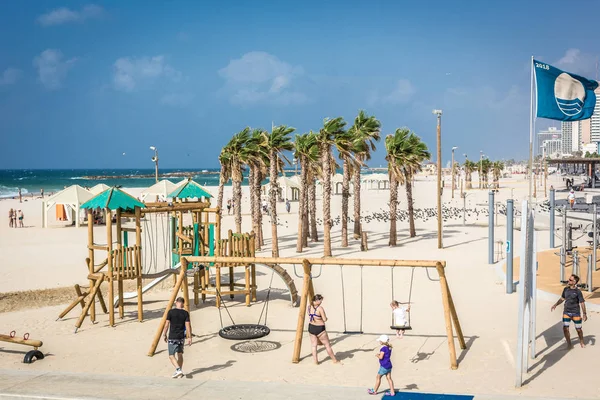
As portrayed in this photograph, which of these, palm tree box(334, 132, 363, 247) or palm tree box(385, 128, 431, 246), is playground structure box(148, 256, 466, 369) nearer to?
palm tree box(334, 132, 363, 247)

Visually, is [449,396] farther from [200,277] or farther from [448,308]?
[200,277]

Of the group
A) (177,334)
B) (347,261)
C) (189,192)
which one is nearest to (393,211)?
(189,192)

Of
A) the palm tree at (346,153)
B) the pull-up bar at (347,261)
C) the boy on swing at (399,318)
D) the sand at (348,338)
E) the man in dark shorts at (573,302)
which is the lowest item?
the sand at (348,338)

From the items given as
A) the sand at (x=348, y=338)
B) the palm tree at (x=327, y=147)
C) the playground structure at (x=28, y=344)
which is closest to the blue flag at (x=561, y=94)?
the sand at (x=348, y=338)

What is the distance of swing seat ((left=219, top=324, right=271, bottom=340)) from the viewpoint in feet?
48.8

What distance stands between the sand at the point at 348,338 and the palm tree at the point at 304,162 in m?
4.23

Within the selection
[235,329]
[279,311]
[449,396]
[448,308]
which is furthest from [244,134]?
[449,396]

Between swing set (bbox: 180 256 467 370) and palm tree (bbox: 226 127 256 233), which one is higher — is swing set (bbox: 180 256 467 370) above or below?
below

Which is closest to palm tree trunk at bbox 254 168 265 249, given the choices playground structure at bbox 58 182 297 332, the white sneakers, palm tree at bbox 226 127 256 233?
palm tree at bbox 226 127 256 233

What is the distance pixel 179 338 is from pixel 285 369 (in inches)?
88.8

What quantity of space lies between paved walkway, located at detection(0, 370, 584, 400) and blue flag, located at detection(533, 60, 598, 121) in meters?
5.76

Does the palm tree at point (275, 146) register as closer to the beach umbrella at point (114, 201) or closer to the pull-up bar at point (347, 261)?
the beach umbrella at point (114, 201)

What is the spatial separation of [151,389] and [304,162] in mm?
20904

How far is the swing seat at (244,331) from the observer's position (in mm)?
14859
